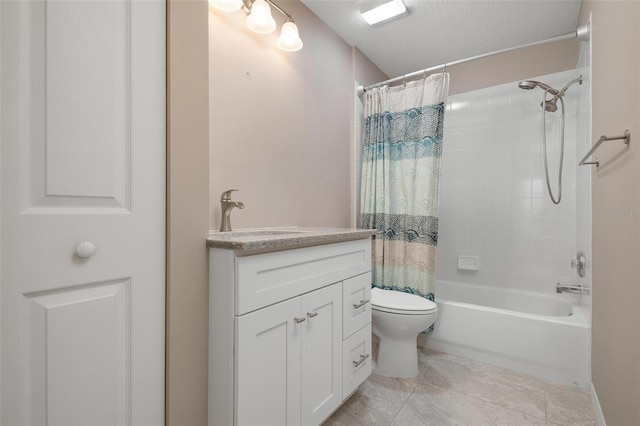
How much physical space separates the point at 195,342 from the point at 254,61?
145 cm

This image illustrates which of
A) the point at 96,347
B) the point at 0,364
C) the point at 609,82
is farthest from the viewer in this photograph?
the point at 609,82

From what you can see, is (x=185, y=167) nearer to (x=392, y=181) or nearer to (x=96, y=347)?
(x=96, y=347)

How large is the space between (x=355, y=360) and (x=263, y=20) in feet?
5.98

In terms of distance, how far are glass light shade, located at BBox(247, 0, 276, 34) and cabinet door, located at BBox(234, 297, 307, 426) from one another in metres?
1.39

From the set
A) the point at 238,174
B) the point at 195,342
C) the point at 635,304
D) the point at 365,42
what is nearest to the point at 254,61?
the point at 238,174

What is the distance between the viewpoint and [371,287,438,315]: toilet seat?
1874 mm

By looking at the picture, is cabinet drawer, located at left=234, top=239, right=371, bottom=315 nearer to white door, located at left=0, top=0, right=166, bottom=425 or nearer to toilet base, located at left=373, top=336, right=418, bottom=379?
white door, located at left=0, top=0, right=166, bottom=425

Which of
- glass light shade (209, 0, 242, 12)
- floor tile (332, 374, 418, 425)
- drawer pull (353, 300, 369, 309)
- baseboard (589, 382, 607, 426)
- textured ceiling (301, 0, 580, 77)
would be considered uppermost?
textured ceiling (301, 0, 580, 77)

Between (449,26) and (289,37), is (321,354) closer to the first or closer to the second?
(289,37)

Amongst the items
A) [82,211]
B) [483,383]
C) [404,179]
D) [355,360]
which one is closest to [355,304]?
[355,360]

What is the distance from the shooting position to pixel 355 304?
1617 millimetres

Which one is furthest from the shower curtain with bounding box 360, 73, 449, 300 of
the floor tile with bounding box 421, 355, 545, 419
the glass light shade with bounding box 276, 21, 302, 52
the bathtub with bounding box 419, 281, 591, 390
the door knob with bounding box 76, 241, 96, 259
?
the door knob with bounding box 76, 241, 96, 259

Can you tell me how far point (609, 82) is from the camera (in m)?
1.36

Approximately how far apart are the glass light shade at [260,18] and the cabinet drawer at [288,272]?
1.19 meters
